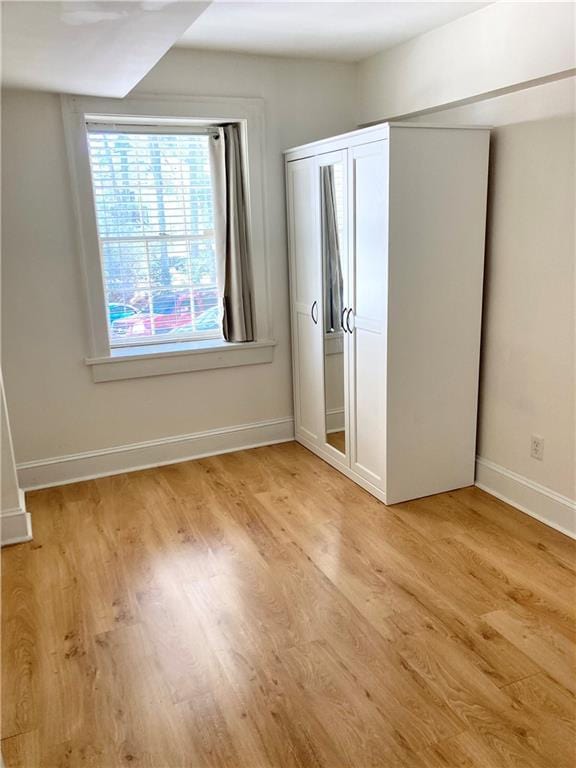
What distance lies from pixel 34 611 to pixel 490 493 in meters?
2.35

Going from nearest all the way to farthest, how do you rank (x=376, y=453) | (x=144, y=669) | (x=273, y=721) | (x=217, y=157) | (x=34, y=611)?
(x=273, y=721), (x=144, y=669), (x=34, y=611), (x=376, y=453), (x=217, y=157)

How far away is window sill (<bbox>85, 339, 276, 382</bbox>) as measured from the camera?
3686 mm

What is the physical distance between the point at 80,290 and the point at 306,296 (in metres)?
1.36

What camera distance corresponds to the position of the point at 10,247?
3.34 meters

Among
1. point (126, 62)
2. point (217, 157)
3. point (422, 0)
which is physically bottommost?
point (217, 157)

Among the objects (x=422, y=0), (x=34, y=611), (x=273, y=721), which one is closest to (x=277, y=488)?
(x=34, y=611)

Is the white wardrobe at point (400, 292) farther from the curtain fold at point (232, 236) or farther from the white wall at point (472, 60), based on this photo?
the curtain fold at point (232, 236)

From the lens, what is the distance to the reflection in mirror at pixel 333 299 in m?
3.35

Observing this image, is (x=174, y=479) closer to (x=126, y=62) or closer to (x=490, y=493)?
(x=490, y=493)

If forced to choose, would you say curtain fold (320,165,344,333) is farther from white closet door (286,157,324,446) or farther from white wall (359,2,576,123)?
white wall (359,2,576,123)

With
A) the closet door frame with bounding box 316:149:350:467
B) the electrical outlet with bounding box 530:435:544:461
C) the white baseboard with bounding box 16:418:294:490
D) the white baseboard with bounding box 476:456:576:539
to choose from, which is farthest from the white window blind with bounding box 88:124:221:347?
the electrical outlet with bounding box 530:435:544:461

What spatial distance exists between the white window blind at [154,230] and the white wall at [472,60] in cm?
117

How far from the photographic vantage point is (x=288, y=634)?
2270mm

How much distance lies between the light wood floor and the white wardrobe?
31 centimetres
